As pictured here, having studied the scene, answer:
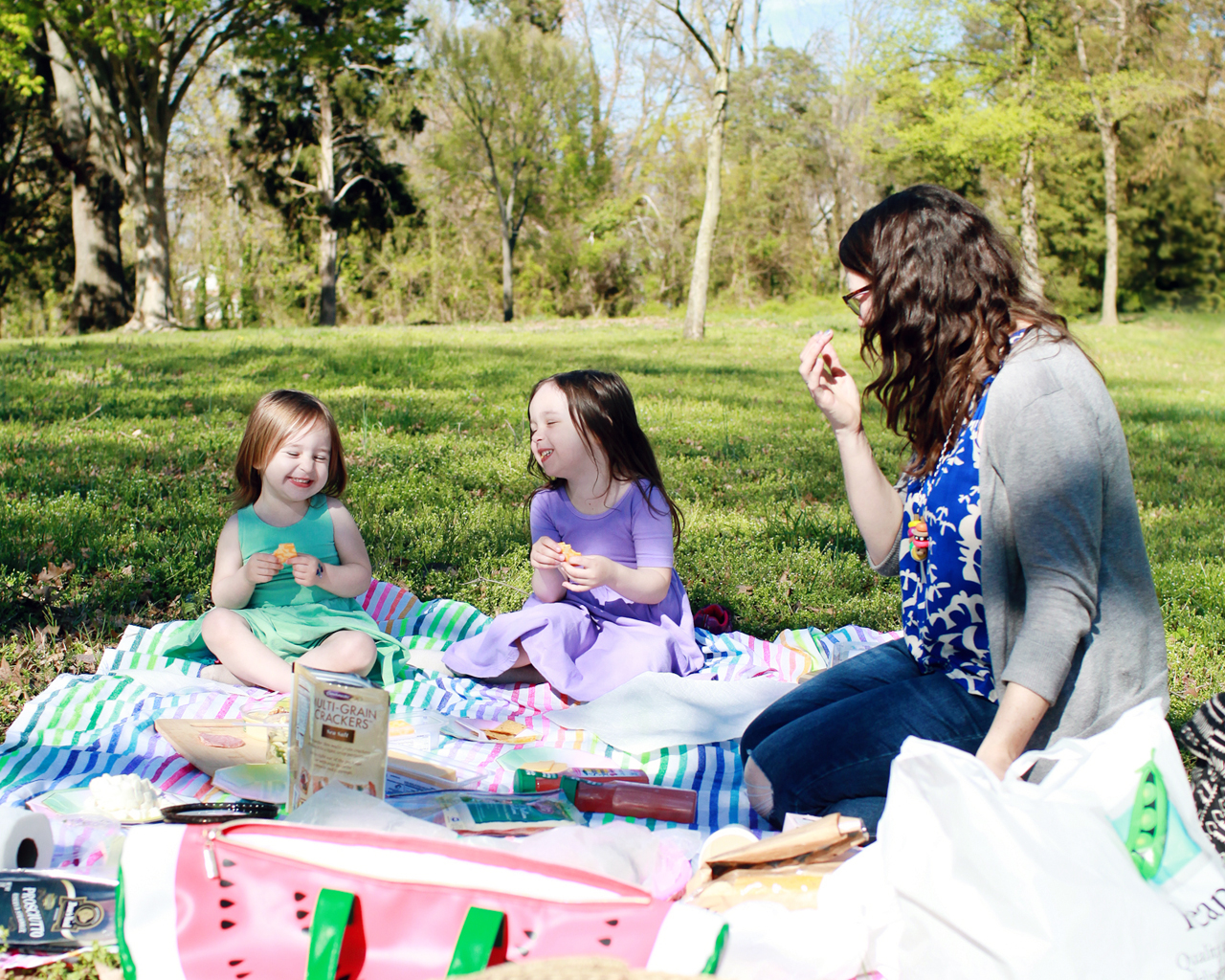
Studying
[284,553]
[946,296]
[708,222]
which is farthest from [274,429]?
[708,222]

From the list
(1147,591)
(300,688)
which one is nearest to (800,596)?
(1147,591)

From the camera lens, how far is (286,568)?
3467 millimetres

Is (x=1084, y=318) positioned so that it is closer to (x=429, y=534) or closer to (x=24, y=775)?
(x=429, y=534)

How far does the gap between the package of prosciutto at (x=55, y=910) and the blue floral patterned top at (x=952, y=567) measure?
6.05 ft

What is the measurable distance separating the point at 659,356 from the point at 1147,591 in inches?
435

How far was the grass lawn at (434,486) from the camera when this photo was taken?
386 centimetres

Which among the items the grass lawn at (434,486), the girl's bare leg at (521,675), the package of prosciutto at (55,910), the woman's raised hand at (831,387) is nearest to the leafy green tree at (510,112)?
the grass lawn at (434,486)

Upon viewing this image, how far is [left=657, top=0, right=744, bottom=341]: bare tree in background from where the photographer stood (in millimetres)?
15312

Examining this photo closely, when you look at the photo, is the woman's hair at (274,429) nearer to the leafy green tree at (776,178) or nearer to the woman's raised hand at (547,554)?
the woman's raised hand at (547,554)

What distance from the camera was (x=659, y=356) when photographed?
12930 mm

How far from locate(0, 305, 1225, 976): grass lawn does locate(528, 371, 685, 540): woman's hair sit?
90cm

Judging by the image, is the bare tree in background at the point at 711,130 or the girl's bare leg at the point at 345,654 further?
the bare tree in background at the point at 711,130

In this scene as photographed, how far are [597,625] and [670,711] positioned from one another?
0.61 m

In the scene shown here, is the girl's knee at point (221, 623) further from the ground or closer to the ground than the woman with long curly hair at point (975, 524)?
closer to the ground
